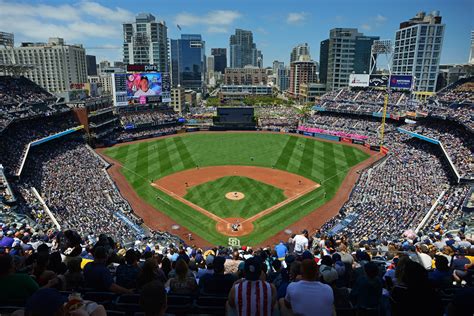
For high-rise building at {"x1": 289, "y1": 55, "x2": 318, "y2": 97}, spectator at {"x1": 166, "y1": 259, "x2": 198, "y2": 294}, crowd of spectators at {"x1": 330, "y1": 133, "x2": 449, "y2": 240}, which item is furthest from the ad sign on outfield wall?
high-rise building at {"x1": 289, "y1": 55, "x2": 318, "y2": 97}

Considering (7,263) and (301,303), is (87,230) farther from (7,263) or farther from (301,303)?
(301,303)

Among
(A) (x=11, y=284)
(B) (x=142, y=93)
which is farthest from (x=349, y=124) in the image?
(A) (x=11, y=284)

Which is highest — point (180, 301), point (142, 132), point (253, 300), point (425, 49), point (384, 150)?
point (425, 49)

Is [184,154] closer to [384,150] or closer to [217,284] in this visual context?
[384,150]

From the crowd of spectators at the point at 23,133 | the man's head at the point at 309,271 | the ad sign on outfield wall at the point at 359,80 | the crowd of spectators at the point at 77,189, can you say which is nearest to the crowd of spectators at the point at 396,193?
the crowd of spectators at the point at 77,189

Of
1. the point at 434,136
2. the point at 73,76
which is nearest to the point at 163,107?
the point at 434,136

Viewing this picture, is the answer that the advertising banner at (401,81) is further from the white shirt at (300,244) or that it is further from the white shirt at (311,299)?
the white shirt at (311,299)
